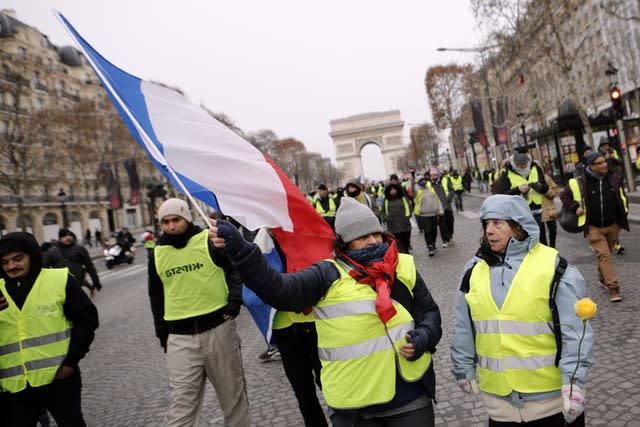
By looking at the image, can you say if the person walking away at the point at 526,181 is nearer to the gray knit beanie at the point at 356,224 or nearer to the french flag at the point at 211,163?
the french flag at the point at 211,163

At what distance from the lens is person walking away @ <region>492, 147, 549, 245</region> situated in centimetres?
688

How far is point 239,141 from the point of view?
113 inches

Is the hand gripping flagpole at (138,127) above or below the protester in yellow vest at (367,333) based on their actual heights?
above

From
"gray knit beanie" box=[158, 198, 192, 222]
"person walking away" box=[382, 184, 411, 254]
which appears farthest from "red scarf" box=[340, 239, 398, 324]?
"person walking away" box=[382, 184, 411, 254]

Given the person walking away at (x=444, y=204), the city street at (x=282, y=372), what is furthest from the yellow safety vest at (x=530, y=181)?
the person walking away at (x=444, y=204)

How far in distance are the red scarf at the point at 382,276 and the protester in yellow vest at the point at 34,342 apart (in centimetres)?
187

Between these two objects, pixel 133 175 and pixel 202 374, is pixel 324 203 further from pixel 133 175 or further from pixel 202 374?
pixel 133 175

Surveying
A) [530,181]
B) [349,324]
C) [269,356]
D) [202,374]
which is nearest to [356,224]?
[349,324]

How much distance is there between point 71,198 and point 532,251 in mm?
49753

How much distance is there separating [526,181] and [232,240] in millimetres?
5973

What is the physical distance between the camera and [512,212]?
2.28 m

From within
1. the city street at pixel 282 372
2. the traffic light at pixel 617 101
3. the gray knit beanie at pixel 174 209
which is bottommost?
Answer: the city street at pixel 282 372

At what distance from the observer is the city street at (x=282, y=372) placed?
11.1 ft

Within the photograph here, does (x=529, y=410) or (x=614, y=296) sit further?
(x=614, y=296)
